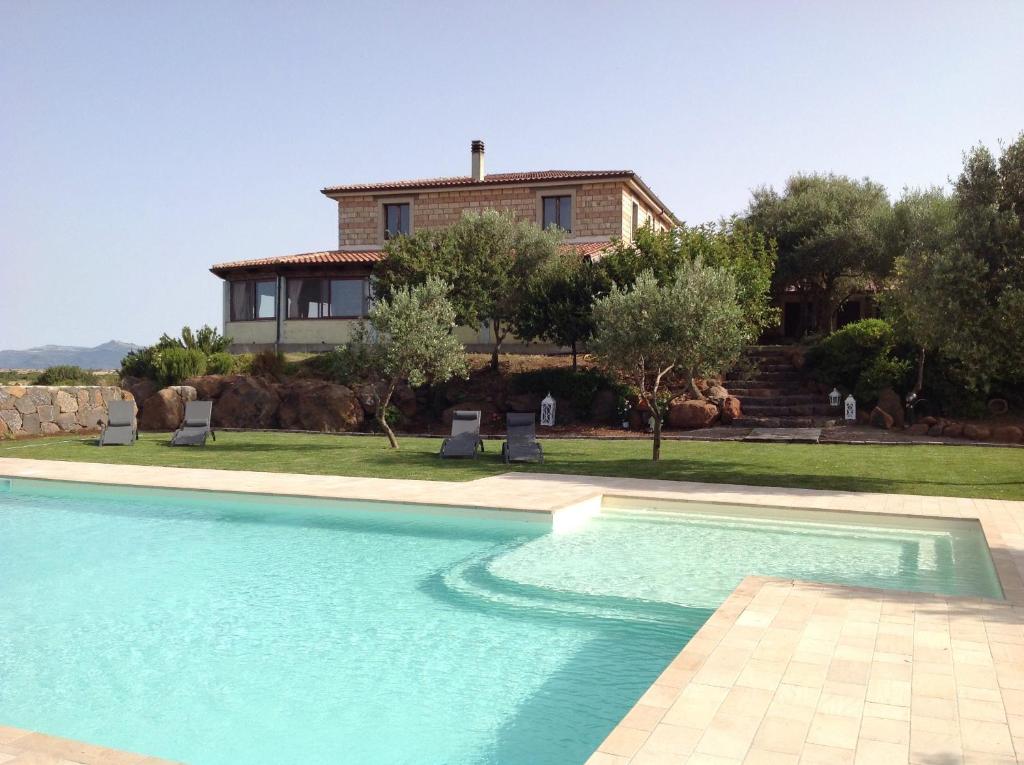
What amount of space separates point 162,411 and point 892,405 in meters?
21.6

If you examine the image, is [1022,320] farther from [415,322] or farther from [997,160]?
[415,322]

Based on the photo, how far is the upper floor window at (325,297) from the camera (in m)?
32.8

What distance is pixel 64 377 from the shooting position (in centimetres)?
3161

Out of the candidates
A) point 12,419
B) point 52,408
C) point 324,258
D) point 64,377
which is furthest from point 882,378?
point 64,377

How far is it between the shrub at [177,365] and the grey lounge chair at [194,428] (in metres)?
6.33

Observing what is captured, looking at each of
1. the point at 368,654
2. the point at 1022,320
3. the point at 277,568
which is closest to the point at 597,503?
the point at 277,568

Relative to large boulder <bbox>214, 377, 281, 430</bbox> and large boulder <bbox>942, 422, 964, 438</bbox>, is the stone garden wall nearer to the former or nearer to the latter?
large boulder <bbox>214, 377, 281, 430</bbox>

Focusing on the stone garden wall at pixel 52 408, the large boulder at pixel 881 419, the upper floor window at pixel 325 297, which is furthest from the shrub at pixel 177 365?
the large boulder at pixel 881 419

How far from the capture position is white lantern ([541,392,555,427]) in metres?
23.7

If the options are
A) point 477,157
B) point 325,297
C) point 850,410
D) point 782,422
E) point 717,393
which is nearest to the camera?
point 782,422

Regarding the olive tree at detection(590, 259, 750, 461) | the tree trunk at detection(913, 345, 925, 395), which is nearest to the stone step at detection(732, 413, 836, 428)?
Answer: the tree trunk at detection(913, 345, 925, 395)

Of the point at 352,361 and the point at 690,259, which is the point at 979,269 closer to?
the point at 690,259

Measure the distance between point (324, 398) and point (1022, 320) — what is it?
59.7 ft

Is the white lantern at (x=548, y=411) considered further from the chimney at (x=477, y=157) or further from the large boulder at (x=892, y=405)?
the chimney at (x=477, y=157)
